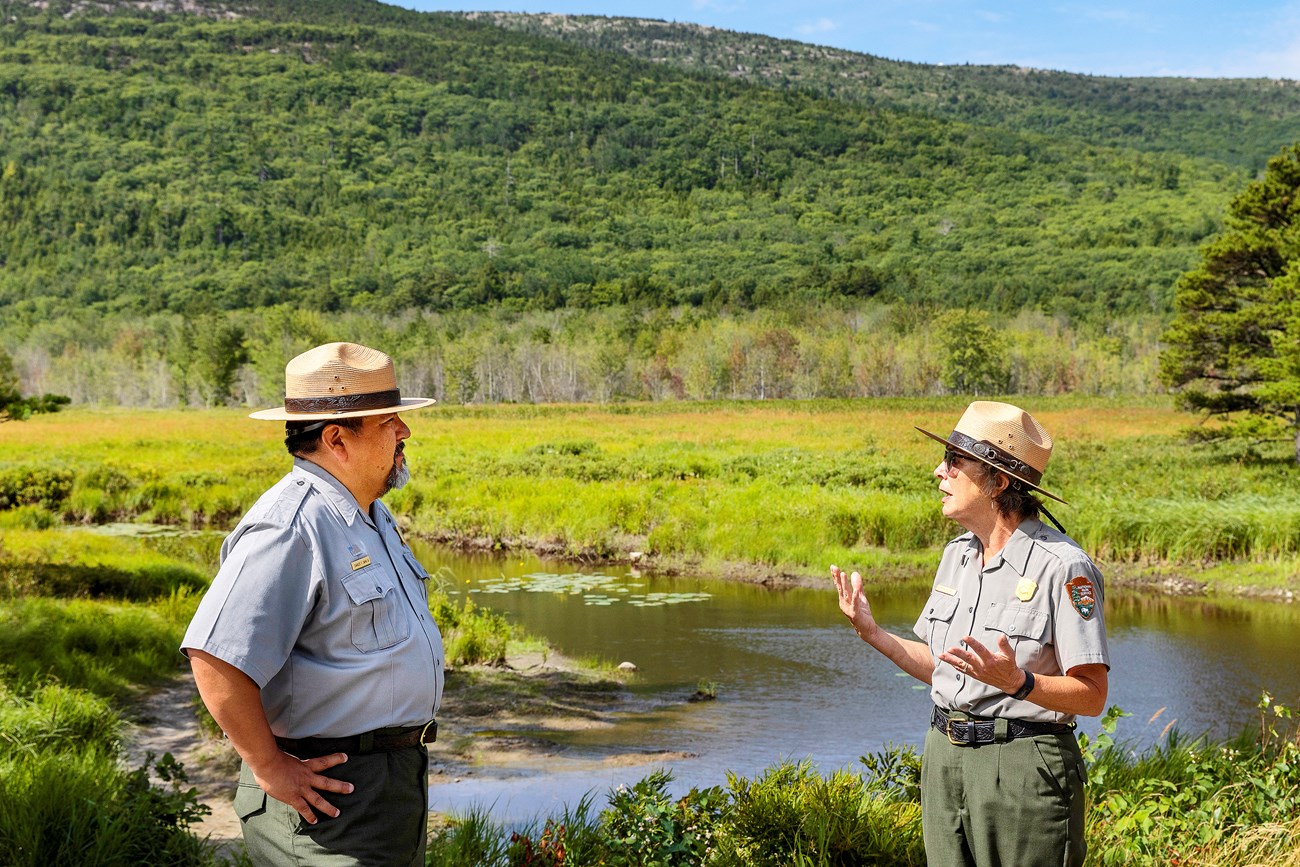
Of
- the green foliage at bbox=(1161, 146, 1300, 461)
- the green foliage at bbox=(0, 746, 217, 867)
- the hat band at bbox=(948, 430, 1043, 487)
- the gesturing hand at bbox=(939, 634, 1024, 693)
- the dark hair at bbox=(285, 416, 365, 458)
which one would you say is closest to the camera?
the gesturing hand at bbox=(939, 634, 1024, 693)

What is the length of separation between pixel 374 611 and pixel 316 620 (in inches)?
5.6

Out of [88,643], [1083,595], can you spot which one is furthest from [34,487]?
[1083,595]

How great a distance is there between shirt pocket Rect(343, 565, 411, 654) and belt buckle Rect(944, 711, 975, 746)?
1.57m

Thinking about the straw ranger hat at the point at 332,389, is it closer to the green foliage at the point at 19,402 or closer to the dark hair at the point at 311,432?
the dark hair at the point at 311,432

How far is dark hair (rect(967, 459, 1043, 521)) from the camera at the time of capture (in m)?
3.56

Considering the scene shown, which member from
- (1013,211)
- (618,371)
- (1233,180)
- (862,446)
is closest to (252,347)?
(618,371)

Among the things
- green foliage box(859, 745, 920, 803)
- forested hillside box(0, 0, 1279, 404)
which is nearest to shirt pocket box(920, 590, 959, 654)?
green foliage box(859, 745, 920, 803)

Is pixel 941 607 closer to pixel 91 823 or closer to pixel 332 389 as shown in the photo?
pixel 332 389

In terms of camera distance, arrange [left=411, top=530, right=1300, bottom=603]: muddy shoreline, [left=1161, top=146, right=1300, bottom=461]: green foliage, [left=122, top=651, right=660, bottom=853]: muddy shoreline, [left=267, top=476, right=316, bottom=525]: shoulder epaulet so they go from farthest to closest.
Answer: [left=1161, top=146, right=1300, bottom=461]: green foliage, [left=411, top=530, right=1300, bottom=603]: muddy shoreline, [left=122, top=651, right=660, bottom=853]: muddy shoreline, [left=267, top=476, right=316, bottom=525]: shoulder epaulet

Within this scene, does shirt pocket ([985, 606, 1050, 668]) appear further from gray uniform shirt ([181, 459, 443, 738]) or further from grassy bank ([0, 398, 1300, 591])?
grassy bank ([0, 398, 1300, 591])

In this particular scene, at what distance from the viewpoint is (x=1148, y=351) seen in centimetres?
9988

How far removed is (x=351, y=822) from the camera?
2.90m

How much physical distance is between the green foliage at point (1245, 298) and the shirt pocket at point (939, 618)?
25161mm

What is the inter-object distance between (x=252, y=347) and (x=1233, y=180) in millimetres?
143512
